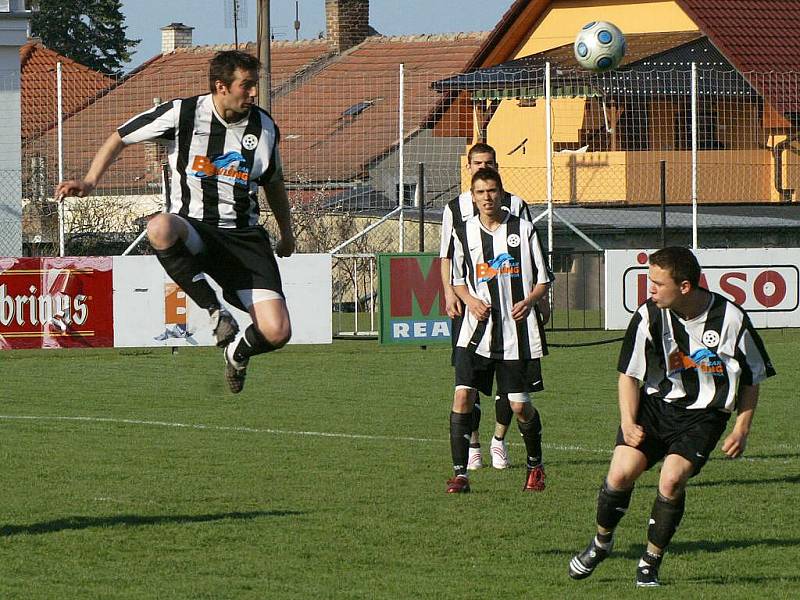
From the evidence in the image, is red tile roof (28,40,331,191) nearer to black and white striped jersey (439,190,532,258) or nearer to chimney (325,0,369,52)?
black and white striped jersey (439,190,532,258)

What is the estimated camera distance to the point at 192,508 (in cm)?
915

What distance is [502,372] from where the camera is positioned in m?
9.92

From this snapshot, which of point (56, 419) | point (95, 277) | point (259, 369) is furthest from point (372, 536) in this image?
point (95, 277)

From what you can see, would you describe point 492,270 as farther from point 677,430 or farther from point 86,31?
point 86,31

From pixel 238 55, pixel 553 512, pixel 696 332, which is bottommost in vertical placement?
pixel 553 512

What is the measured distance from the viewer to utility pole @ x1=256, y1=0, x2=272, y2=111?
2315 cm

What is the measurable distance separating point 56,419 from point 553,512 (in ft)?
19.8

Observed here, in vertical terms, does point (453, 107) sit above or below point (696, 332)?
above

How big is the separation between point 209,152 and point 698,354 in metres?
2.57

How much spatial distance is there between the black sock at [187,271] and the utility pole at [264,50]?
15080 millimetres

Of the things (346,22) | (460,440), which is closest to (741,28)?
(346,22)

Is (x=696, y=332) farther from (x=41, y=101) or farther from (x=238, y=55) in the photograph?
(x=41, y=101)

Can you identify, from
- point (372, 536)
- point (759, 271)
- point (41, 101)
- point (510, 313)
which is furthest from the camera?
point (41, 101)

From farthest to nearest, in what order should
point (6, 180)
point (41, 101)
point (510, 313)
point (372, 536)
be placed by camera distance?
point (41, 101) < point (6, 180) < point (510, 313) < point (372, 536)
